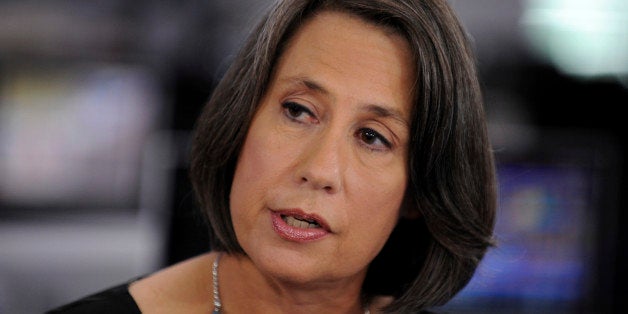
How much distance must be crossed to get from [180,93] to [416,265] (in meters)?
2.40

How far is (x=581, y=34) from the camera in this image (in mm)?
4539

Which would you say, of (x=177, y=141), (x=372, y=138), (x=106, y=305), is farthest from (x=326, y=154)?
(x=177, y=141)

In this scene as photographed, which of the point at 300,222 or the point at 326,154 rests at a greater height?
→ the point at 326,154

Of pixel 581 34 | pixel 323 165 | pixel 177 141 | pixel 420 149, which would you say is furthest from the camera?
pixel 581 34

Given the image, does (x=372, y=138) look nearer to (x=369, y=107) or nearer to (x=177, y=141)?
(x=369, y=107)

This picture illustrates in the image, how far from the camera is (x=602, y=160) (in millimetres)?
3779

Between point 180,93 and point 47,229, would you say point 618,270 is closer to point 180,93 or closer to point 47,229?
point 180,93

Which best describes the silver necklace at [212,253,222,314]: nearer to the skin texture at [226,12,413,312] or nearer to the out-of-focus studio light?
the skin texture at [226,12,413,312]

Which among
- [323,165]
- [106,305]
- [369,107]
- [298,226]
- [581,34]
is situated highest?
[581,34]

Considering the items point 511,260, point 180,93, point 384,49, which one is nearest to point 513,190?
point 511,260

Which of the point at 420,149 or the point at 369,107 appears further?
the point at 420,149

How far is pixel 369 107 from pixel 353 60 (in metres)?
0.09

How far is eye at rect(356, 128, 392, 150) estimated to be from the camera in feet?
5.28

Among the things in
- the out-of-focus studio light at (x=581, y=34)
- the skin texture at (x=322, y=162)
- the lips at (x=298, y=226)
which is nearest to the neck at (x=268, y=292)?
the skin texture at (x=322, y=162)
